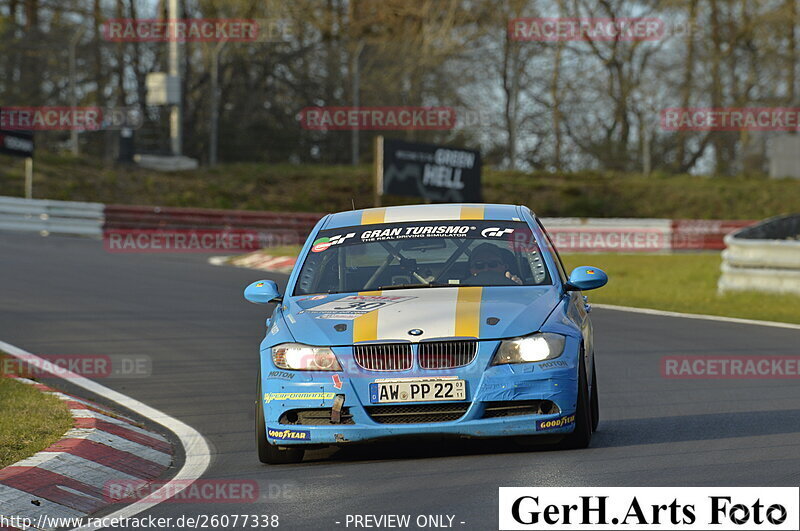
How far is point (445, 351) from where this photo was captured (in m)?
7.41

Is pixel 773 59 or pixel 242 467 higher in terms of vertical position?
pixel 773 59

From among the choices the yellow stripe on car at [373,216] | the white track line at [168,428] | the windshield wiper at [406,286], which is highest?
the yellow stripe on car at [373,216]

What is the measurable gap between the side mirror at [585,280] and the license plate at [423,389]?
1.36m

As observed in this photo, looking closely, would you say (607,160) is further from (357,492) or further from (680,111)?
(357,492)

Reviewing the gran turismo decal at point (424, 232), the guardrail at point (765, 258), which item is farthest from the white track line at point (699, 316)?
the gran turismo decal at point (424, 232)

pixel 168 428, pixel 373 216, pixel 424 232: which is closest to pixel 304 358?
pixel 424 232

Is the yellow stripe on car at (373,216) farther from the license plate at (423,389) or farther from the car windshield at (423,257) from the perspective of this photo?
the license plate at (423,389)

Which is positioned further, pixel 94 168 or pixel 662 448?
pixel 94 168

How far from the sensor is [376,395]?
739cm

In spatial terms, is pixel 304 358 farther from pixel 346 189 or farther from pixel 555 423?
pixel 346 189

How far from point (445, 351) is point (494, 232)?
160 centimetres

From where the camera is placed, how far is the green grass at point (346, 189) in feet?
120

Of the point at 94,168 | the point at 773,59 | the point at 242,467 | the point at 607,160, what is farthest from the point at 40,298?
the point at 773,59

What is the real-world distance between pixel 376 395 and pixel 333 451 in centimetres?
102
